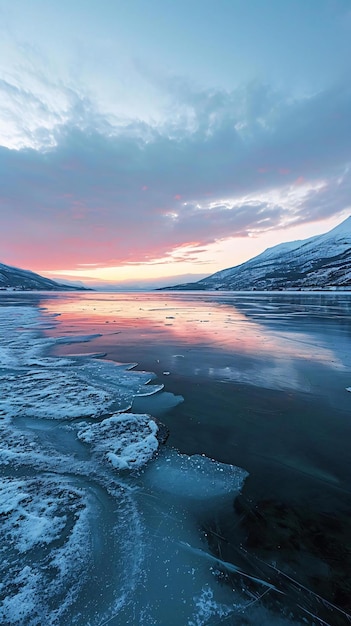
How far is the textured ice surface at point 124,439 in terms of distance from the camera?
4523 millimetres

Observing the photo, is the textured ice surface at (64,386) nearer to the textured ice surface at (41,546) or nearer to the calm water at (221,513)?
the calm water at (221,513)

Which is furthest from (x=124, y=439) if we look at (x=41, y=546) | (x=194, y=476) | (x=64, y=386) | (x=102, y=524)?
(x=64, y=386)

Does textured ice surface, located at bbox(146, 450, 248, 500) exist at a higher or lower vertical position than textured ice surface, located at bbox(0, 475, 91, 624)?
lower

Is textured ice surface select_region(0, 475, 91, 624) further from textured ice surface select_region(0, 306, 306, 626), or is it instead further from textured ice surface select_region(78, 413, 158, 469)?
textured ice surface select_region(78, 413, 158, 469)

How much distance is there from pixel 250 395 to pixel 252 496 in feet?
11.5

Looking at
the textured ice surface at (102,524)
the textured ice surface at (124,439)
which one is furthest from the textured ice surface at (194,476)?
the textured ice surface at (124,439)

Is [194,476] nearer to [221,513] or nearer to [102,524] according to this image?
[221,513]

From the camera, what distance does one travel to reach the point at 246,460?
14.6 feet

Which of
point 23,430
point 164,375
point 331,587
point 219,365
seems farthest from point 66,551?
point 219,365

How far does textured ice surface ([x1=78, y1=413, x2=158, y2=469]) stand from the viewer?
4.52m

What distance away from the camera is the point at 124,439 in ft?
16.6

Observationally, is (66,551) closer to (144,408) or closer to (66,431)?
(66,431)

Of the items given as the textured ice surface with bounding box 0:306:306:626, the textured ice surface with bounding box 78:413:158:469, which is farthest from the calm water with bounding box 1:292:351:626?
the textured ice surface with bounding box 78:413:158:469

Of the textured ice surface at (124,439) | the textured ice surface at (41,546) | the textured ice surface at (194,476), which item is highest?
the textured ice surface at (41,546)
